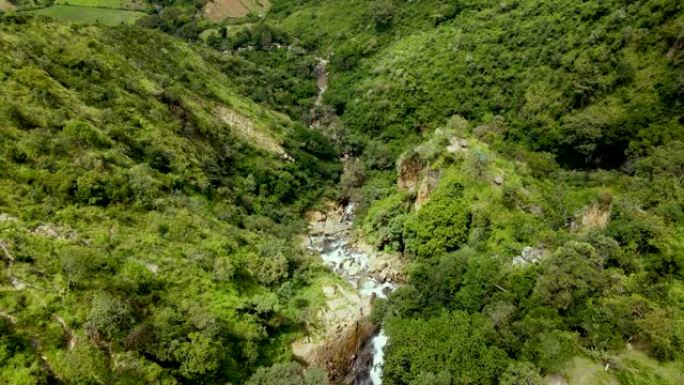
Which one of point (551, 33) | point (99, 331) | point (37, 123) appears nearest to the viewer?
point (99, 331)

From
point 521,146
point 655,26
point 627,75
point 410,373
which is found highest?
point 655,26

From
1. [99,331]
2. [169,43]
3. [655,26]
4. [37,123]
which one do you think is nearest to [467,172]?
[655,26]

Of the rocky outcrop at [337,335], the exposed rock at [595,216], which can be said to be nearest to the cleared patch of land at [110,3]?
the rocky outcrop at [337,335]

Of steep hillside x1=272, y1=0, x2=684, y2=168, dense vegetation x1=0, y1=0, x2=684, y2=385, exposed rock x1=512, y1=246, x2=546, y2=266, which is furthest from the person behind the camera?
steep hillside x1=272, y1=0, x2=684, y2=168

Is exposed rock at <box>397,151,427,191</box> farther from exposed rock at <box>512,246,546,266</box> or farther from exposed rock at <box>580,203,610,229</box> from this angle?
exposed rock at <box>580,203,610,229</box>

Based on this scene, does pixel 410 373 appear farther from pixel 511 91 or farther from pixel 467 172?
pixel 511 91

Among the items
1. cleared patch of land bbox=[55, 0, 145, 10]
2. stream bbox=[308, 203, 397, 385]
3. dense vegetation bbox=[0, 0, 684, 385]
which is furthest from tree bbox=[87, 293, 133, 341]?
cleared patch of land bbox=[55, 0, 145, 10]
